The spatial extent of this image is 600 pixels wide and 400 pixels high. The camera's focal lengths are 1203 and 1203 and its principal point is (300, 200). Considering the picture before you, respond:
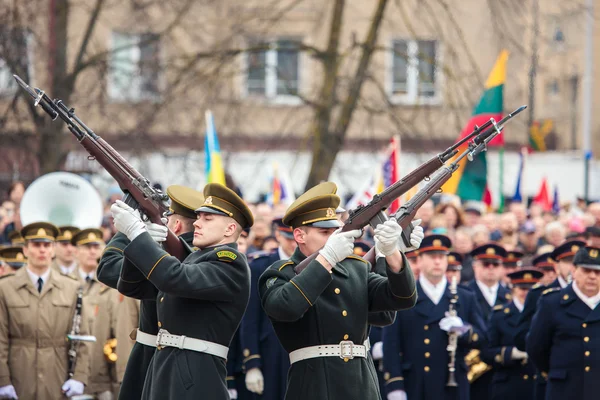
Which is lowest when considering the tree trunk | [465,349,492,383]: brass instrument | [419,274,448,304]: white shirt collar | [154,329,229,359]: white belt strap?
[465,349,492,383]: brass instrument

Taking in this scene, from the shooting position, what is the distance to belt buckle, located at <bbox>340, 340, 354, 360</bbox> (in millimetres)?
7207

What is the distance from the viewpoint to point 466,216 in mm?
18297

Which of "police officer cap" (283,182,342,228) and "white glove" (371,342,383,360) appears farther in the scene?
Answer: "white glove" (371,342,383,360)

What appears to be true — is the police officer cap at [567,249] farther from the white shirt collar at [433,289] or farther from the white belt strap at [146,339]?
the white belt strap at [146,339]

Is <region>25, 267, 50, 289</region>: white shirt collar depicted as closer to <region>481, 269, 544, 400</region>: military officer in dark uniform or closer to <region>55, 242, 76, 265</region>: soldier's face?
<region>55, 242, 76, 265</region>: soldier's face

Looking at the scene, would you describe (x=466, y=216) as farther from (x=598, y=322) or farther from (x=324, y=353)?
(x=324, y=353)

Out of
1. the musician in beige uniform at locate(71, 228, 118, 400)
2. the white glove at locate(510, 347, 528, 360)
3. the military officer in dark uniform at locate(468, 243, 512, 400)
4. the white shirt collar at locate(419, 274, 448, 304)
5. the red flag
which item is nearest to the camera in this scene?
the white shirt collar at locate(419, 274, 448, 304)

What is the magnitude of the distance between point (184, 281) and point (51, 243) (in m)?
4.41

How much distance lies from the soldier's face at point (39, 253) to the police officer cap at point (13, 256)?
0.94m

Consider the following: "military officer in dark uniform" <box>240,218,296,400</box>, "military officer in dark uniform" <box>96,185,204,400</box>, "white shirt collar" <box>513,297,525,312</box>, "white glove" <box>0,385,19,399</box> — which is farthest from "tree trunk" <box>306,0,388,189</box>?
"military officer in dark uniform" <box>96,185,204,400</box>

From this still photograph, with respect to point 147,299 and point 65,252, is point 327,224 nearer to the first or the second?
point 147,299

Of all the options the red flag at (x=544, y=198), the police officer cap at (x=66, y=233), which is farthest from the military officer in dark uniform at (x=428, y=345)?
the red flag at (x=544, y=198)

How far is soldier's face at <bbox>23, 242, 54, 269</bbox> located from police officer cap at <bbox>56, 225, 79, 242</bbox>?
1.55 meters

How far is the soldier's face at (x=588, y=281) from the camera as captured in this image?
10.1 m
